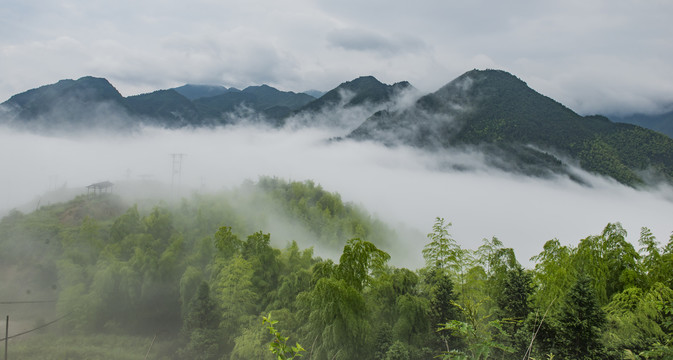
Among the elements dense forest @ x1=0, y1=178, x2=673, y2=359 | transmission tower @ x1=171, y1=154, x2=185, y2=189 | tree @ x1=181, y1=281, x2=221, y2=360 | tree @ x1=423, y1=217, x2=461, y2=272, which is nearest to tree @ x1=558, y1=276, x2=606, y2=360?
dense forest @ x1=0, y1=178, x2=673, y2=359

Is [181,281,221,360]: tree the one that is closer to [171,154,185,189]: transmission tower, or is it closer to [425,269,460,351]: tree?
[425,269,460,351]: tree

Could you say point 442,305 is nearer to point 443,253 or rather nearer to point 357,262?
point 443,253

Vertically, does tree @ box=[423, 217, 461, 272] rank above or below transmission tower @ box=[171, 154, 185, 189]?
above

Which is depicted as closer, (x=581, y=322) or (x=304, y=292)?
(x=581, y=322)

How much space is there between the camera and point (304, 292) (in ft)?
61.9

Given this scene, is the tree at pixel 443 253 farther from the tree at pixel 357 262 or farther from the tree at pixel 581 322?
the tree at pixel 581 322

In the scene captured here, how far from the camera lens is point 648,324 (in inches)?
392

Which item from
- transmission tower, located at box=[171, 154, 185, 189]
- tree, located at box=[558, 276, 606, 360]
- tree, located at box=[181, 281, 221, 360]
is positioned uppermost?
tree, located at box=[558, 276, 606, 360]

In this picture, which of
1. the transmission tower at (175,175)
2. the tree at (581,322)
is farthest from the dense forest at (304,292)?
the transmission tower at (175,175)

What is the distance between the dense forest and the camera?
1104 cm

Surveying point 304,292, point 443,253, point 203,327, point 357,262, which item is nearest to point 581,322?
point 443,253

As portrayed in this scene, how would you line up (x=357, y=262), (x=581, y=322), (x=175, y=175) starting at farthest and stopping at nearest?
(x=175, y=175), (x=357, y=262), (x=581, y=322)

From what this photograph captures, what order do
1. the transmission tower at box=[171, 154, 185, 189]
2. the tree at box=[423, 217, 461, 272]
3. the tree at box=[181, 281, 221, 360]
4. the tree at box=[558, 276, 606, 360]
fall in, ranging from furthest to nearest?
the transmission tower at box=[171, 154, 185, 189]
the tree at box=[181, 281, 221, 360]
the tree at box=[423, 217, 461, 272]
the tree at box=[558, 276, 606, 360]

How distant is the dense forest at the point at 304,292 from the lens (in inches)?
435
